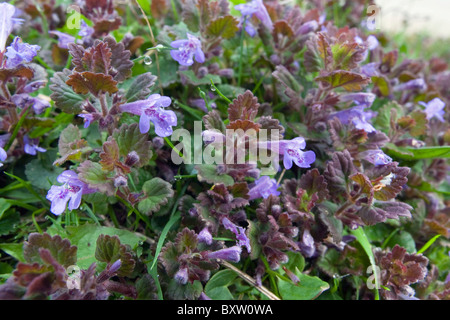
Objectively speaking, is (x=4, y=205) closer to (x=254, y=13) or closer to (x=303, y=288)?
(x=303, y=288)

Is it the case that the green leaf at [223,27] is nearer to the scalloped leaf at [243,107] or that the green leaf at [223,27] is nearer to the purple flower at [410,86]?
A: the scalloped leaf at [243,107]

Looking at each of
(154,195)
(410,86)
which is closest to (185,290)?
(154,195)

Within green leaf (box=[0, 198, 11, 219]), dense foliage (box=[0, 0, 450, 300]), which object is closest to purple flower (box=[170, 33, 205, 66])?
dense foliage (box=[0, 0, 450, 300])

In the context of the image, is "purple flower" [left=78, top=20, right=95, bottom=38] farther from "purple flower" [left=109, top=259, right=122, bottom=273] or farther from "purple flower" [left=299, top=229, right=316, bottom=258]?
"purple flower" [left=299, top=229, right=316, bottom=258]

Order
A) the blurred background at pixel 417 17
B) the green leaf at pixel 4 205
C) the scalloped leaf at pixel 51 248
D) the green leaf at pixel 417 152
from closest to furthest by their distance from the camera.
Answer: the scalloped leaf at pixel 51 248
the green leaf at pixel 4 205
the green leaf at pixel 417 152
the blurred background at pixel 417 17

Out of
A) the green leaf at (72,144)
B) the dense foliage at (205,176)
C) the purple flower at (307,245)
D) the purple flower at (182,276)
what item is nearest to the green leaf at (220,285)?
the dense foliage at (205,176)

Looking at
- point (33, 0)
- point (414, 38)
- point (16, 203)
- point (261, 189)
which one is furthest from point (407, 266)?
point (414, 38)
